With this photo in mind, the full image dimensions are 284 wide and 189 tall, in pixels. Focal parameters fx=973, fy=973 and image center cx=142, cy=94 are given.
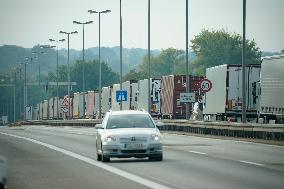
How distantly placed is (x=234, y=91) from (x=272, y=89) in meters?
5.99

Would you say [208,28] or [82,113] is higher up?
[208,28]

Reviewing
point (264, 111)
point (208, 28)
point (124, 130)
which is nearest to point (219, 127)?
point (264, 111)

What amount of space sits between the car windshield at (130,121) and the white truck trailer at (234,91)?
2305 cm

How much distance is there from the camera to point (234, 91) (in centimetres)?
4962

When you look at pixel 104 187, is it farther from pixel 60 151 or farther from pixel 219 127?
pixel 219 127

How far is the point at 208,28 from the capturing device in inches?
7549

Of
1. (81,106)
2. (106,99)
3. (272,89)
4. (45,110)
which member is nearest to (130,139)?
(272,89)

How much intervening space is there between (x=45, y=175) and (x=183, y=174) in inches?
115

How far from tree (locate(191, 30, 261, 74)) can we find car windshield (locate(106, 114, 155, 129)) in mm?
150212

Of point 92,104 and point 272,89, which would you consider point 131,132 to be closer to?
point 272,89

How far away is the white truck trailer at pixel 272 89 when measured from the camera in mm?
42531

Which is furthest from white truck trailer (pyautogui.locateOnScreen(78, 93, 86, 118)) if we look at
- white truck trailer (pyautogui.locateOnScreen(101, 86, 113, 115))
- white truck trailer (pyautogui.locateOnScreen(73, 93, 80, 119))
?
white truck trailer (pyautogui.locateOnScreen(101, 86, 113, 115))

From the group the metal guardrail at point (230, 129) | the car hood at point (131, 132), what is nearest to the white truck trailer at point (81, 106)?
the metal guardrail at point (230, 129)

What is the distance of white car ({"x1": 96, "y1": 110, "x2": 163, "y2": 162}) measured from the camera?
2505 cm
